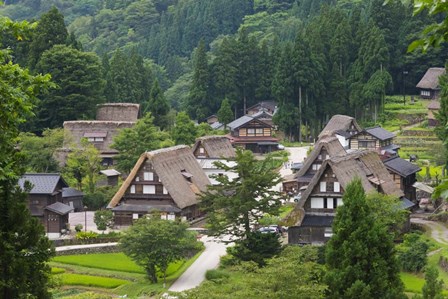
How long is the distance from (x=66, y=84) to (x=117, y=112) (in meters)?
4.24

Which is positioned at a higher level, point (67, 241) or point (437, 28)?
point (437, 28)

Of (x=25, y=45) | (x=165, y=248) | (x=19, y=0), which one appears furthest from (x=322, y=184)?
(x=19, y=0)

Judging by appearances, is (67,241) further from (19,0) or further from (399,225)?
(19,0)

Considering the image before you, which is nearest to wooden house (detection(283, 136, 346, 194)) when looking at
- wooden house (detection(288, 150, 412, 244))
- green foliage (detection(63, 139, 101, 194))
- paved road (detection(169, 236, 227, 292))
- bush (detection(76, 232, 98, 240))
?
wooden house (detection(288, 150, 412, 244))

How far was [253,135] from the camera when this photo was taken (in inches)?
2500

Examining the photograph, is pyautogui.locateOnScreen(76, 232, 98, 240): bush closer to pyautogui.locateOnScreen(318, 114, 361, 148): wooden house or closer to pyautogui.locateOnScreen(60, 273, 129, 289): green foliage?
pyautogui.locateOnScreen(60, 273, 129, 289): green foliage

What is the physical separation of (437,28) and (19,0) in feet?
448

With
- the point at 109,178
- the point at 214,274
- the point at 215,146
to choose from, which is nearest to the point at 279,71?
the point at 215,146

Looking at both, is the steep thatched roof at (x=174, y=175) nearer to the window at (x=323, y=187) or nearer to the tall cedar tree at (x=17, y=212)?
the window at (x=323, y=187)

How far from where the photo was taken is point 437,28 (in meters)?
7.90

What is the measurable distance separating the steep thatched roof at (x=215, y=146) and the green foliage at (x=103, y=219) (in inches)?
387

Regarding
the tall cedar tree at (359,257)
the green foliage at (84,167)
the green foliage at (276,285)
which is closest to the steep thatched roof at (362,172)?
the green foliage at (276,285)

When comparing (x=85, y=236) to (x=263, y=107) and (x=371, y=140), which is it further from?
(x=263, y=107)

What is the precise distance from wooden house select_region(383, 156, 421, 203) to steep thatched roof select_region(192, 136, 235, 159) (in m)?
10.3
